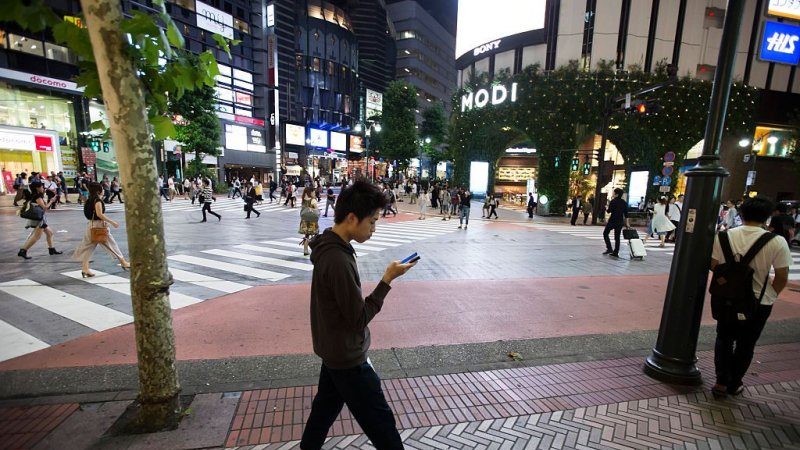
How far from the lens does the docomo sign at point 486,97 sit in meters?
24.2

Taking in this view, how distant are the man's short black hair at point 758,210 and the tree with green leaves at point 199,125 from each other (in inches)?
1341

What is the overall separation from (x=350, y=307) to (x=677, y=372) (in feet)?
12.3

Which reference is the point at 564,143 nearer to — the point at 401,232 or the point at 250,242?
the point at 401,232

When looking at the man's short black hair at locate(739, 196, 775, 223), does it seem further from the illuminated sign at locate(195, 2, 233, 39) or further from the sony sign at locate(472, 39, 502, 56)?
the illuminated sign at locate(195, 2, 233, 39)

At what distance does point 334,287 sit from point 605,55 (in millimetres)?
27171

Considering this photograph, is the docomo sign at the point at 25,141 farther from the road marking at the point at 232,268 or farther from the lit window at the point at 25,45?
the road marking at the point at 232,268

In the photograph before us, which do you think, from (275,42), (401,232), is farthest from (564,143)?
(275,42)

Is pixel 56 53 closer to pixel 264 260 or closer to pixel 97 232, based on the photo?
pixel 97 232

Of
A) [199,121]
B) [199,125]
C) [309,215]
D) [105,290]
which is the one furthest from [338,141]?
[105,290]

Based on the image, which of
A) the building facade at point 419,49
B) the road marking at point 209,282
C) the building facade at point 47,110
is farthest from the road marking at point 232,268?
the building facade at point 419,49

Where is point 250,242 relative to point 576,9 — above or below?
below

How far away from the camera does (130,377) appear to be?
3.54 meters

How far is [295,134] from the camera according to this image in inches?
2175

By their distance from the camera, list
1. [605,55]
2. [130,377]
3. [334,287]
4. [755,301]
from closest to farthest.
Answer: [334,287] < [755,301] < [130,377] < [605,55]
